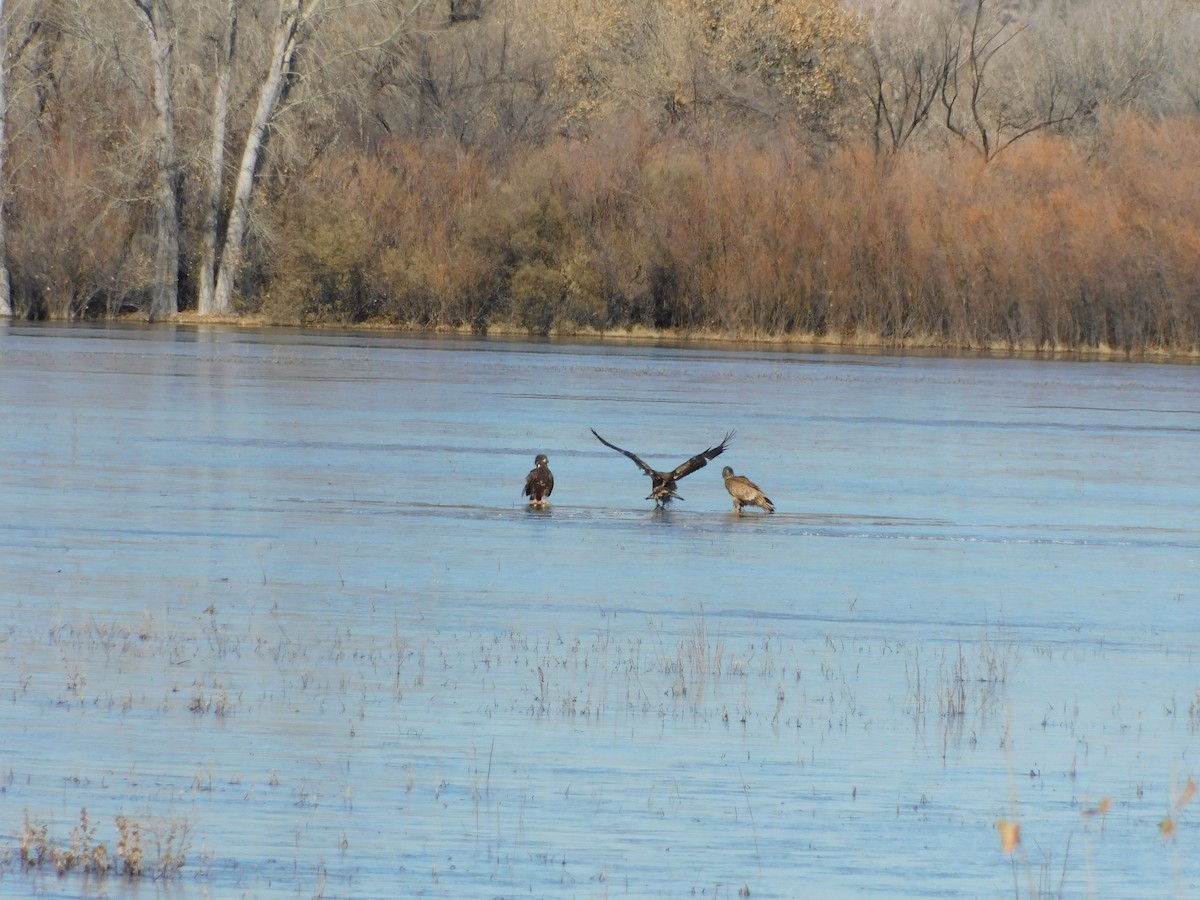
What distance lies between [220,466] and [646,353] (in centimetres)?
2581

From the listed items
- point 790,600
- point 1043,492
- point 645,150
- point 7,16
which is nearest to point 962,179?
point 645,150

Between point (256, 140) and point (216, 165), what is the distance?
1270mm

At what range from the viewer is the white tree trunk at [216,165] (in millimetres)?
54688

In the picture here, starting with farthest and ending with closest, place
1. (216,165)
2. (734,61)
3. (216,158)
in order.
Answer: (734,61) < (216,158) < (216,165)

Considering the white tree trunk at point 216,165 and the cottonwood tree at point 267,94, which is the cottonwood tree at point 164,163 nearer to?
the white tree trunk at point 216,165

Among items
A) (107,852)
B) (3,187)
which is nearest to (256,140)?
(3,187)

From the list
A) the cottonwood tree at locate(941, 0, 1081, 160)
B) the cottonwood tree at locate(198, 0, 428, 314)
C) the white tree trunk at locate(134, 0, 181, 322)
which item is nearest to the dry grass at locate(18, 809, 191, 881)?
the cottonwood tree at locate(198, 0, 428, 314)

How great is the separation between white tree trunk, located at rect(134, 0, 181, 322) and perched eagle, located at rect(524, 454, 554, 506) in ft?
127

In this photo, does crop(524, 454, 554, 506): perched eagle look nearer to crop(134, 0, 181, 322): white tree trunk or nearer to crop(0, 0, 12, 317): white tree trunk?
crop(134, 0, 181, 322): white tree trunk

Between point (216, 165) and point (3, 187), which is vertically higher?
point (216, 165)

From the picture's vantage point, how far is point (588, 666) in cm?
1071

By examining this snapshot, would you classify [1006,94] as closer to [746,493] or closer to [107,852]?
[746,493]

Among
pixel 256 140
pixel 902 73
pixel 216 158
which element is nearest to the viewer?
pixel 256 140

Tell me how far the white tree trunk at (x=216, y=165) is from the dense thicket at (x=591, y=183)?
0.19 m
